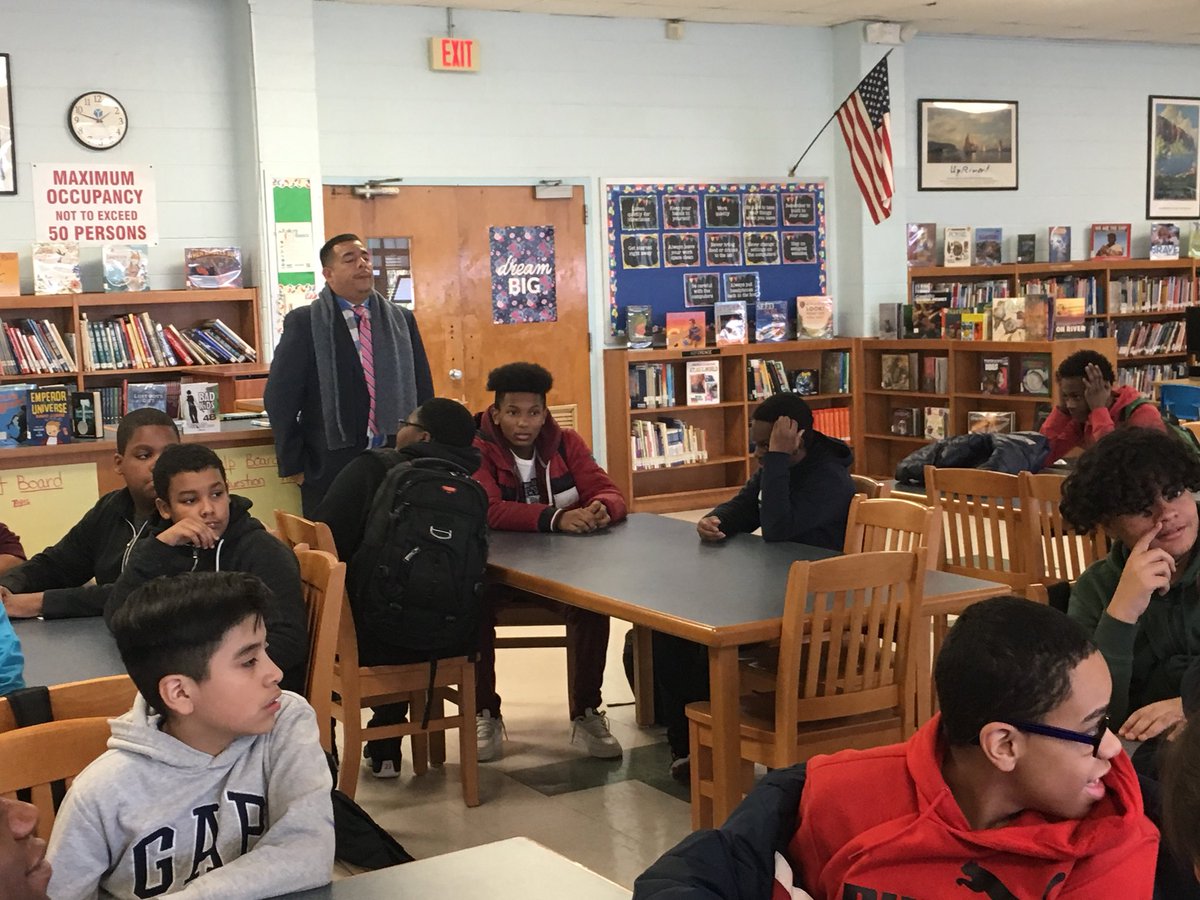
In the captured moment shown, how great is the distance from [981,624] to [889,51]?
28.7 ft

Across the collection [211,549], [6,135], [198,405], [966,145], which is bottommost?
[211,549]

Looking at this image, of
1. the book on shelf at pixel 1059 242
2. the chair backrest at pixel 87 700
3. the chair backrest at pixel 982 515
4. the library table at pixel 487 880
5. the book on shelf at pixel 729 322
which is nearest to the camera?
the library table at pixel 487 880

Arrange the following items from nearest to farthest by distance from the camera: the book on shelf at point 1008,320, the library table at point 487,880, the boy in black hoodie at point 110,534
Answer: the library table at point 487,880
the boy in black hoodie at point 110,534
the book on shelf at point 1008,320

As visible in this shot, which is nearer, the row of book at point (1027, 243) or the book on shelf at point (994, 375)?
the book on shelf at point (994, 375)

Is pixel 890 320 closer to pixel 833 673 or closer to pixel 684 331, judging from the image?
pixel 684 331

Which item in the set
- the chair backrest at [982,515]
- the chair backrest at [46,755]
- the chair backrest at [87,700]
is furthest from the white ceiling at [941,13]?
the chair backrest at [46,755]

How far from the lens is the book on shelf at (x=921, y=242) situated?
1017 cm

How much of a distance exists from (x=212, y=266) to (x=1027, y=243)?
6005mm

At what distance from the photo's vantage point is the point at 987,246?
10453 millimetres

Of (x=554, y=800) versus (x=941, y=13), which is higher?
(x=941, y=13)

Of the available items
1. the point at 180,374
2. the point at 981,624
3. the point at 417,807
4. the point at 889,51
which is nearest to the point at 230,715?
the point at 981,624

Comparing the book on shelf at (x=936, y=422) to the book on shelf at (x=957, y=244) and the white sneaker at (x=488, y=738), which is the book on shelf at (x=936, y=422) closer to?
the book on shelf at (x=957, y=244)

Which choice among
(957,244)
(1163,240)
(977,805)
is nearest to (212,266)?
(957,244)

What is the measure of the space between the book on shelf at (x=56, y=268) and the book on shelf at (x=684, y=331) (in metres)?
3.70
